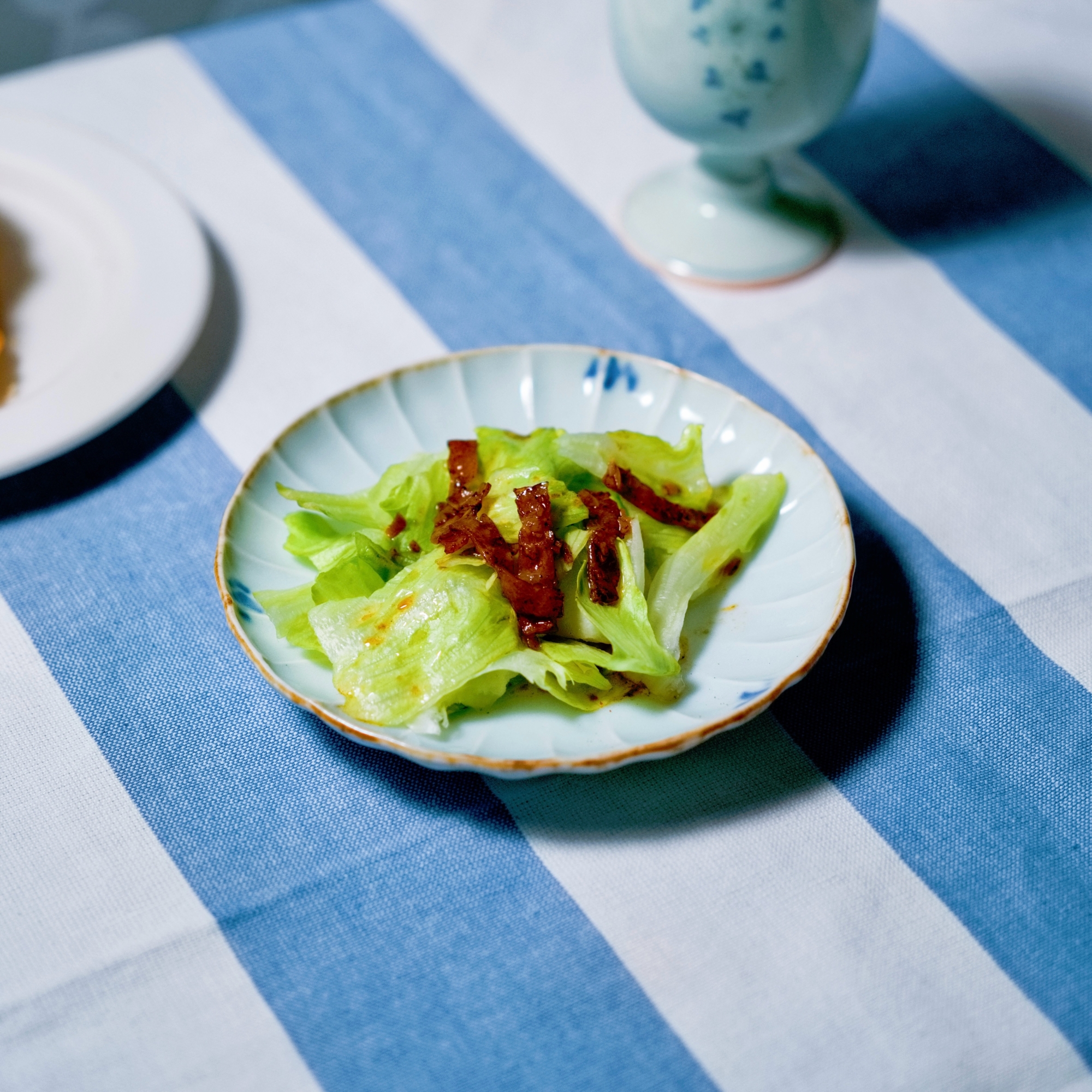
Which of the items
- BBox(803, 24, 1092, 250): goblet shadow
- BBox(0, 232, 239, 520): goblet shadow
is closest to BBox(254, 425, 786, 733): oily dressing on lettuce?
BBox(0, 232, 239, 520): goblet shadow

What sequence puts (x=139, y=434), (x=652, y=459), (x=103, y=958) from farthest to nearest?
(x=139, y=434) → (x=652, y=459) → (x=103, y=958)

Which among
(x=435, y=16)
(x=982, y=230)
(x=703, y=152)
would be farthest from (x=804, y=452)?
(x=435, y=16)

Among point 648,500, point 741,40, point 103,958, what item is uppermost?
point 741,40

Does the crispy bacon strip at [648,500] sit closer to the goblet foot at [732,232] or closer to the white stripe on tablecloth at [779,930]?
the white stripe on tablecloth at [779,930]

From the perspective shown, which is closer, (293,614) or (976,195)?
(293,614)

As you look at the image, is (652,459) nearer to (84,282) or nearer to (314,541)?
(314,541)

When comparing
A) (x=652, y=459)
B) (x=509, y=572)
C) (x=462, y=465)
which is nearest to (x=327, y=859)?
(x=509, y=572)

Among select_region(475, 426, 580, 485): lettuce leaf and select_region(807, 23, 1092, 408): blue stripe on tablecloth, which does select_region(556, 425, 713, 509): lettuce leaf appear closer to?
select_region(475, 426, 580, 485): lettuce leaf
